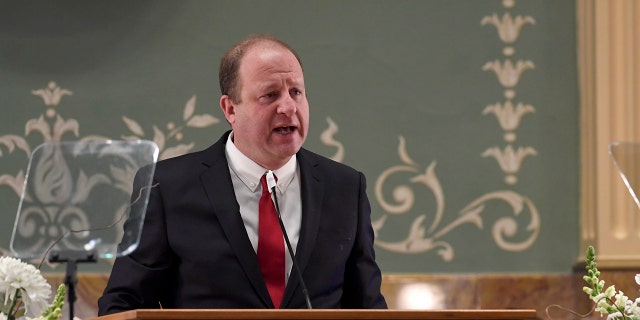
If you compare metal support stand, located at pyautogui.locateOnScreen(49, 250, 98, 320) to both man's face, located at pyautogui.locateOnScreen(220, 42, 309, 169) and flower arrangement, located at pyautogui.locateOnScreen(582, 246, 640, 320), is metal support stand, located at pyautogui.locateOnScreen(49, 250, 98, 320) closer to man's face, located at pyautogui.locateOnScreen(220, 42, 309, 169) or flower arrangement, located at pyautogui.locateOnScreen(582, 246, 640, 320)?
man's face, located at pyautogui.locateOnScreen(220, 42, 309, 169)

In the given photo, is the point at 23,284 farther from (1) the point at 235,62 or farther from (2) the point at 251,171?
(1) the point at 235,62

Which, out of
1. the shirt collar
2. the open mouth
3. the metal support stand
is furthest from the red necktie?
the metal support stand

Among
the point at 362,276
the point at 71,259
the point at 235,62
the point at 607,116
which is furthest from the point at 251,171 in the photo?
the point at 607,116

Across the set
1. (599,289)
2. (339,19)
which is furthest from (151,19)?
(599,289)

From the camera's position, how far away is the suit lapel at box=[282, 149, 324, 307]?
2.98 metres

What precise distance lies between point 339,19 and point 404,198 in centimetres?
71

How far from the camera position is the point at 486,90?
4391mm

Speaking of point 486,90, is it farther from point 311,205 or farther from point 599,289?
point 599,289

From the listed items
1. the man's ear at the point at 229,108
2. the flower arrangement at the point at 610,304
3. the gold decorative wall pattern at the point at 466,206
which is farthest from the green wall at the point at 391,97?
the flower arrangement at the point at 610,304

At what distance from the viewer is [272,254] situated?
306cm

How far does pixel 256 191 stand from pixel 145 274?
0.38 metres

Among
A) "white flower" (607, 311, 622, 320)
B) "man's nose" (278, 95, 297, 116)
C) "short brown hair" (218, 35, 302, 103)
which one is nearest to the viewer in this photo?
"white flower" (607, 311, 622, 320)

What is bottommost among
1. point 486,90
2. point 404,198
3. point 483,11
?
point 404,198

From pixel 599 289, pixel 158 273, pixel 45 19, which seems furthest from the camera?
pixel 45 19
